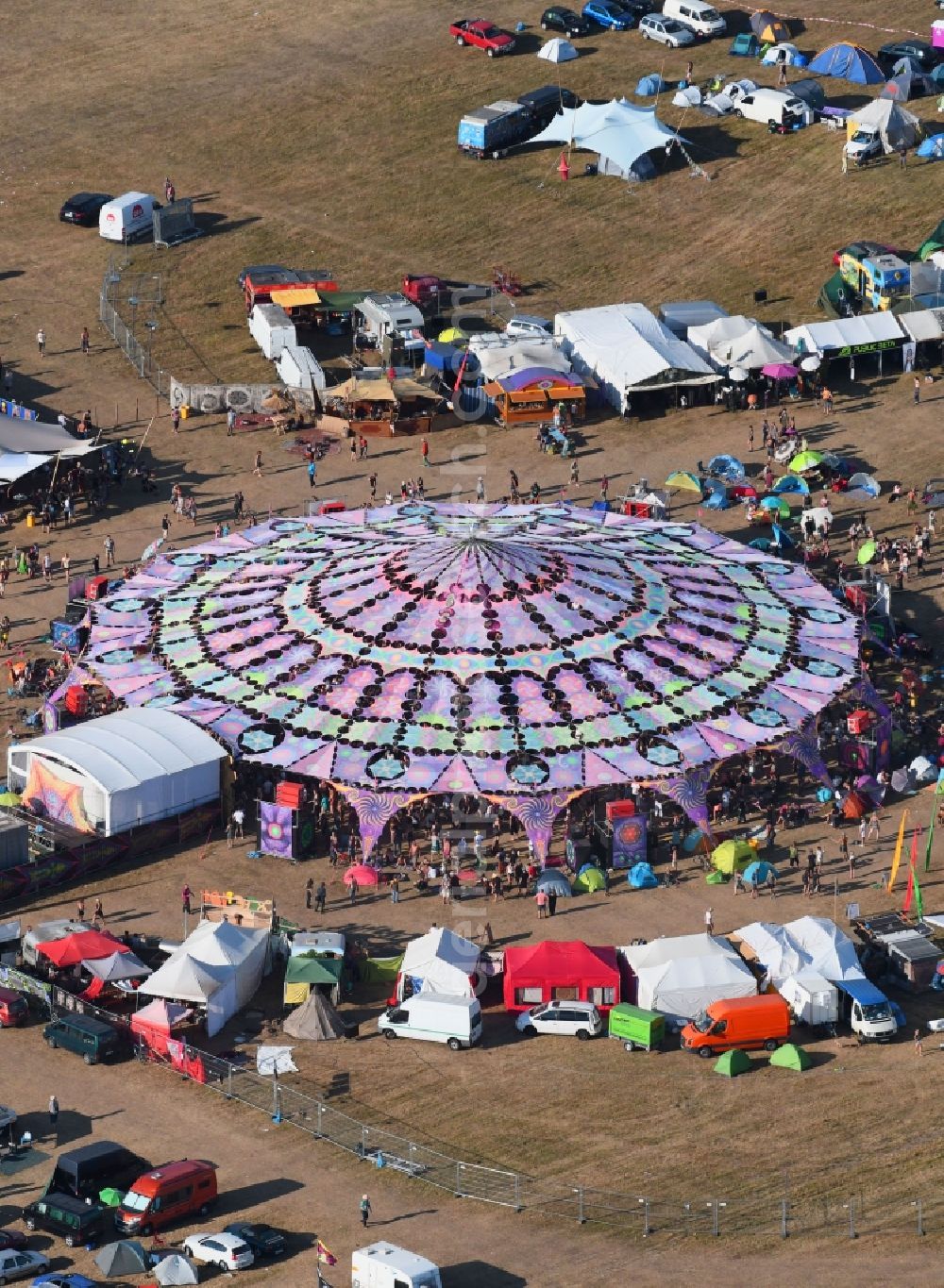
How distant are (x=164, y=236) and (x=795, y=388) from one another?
39651 mm

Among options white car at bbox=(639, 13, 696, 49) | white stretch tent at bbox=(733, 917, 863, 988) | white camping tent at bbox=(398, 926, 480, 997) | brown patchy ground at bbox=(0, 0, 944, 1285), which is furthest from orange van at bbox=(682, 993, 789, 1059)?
white car at bbox=(639, 13, 696, 49)

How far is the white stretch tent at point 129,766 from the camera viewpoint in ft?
349

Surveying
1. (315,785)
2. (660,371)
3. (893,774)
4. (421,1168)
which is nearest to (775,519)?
(660,371)

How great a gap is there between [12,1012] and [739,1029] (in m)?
23.3

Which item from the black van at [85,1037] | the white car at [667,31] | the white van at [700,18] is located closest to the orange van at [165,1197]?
the black van at [85,1037]

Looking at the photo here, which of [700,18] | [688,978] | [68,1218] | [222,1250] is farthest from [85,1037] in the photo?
[700,18]

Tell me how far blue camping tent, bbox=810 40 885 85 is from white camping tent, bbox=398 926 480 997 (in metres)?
84.2

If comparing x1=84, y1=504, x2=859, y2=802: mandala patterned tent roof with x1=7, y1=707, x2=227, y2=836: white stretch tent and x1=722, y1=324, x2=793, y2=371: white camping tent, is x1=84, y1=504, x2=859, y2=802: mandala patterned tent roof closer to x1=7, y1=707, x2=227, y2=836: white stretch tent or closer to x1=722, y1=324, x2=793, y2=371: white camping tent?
x1=7, y1=707, x2=227, y2=836: white stretch tent

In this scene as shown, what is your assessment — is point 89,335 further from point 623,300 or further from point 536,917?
point 536,917

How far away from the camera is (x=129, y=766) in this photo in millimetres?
106938

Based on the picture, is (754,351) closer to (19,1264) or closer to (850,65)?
(850,65)

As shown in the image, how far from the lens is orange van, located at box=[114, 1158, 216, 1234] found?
84438mm

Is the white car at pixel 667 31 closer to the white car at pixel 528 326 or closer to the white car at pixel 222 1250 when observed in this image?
the white car at pixel 528 326

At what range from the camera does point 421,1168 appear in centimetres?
8812
